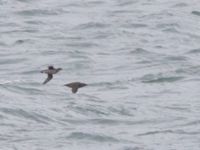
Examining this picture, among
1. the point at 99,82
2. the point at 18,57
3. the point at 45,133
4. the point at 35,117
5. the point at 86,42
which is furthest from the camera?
the point at 86,42

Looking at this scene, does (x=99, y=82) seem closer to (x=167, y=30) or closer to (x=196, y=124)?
(x=196, y=124)

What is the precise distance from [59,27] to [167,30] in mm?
2540

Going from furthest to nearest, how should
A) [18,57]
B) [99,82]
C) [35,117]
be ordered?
[18,57] < [99,82] < [35,117]

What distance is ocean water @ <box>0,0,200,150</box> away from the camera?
21.5 metres

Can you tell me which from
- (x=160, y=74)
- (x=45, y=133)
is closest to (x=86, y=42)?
(x=160, y=74)

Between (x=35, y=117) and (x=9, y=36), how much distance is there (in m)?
8.35

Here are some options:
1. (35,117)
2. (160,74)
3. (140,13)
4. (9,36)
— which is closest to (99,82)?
(160,74)

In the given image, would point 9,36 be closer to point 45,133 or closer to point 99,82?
point 99,82

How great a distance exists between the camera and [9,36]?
31.0m

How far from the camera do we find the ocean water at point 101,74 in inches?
847

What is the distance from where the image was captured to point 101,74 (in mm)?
26562

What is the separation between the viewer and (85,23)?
32.5 metres

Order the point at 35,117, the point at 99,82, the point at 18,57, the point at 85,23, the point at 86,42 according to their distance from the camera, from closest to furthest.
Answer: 1. the point at 35,117
2. the point at 99,82
3. the point at 18,57
4. the point at 86,42
5. the point at 85,23

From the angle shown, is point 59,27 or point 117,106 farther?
point 59,27
